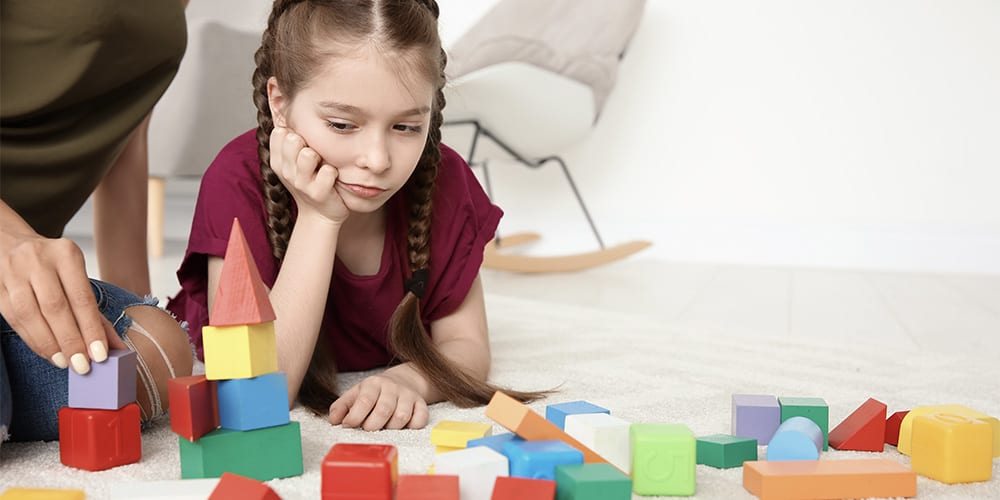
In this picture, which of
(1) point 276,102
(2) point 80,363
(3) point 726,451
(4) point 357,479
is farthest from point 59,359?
(3) point 726,451

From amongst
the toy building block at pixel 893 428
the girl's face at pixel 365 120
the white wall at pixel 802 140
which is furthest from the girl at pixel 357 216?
the white wall at pixel 802 140

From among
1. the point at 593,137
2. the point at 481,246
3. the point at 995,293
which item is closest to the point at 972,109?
the point at 995,293

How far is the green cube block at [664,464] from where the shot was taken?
0.62 metres

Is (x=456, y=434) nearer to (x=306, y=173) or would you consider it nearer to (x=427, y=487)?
(x=427, y=487)

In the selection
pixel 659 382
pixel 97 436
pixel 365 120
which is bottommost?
pixel 659 382

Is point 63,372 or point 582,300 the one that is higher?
point 63,372

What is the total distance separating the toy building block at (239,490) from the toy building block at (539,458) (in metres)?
0.15

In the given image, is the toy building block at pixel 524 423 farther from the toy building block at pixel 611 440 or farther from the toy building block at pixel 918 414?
the toy building block at pixel 918 414

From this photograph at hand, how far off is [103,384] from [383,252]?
41cm

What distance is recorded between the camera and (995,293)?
79.0 inches

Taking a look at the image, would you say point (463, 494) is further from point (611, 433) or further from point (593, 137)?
point (593, 137)

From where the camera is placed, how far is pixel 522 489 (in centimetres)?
54

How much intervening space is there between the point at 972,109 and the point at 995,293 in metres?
0.60

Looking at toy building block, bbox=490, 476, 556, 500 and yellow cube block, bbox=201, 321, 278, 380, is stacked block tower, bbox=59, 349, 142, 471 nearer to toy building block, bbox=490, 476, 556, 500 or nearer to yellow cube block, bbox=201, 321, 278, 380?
yellow cube block, bbox=201, 321, 278, 380
